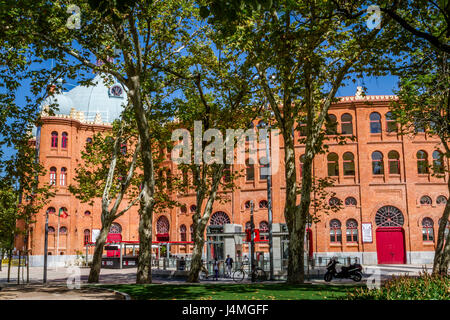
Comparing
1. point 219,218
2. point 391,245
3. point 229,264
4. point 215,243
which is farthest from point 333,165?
point 229,264

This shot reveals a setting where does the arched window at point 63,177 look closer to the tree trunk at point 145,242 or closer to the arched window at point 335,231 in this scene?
the arched window at point 335,231

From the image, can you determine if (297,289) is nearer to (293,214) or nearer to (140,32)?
(293,214)

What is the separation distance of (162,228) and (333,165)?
735 inches

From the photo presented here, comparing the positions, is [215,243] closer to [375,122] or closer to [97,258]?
[97,258]

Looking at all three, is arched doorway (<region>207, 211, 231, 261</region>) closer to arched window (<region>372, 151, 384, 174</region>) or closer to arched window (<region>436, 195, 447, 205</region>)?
arched window (<region>372, 151, 384, 174</region>)

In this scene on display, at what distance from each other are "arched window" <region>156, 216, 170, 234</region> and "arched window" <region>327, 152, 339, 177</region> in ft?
57.3

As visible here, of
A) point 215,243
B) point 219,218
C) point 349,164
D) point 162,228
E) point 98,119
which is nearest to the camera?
point 215,243

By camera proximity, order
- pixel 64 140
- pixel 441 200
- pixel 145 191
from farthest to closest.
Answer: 1. pixel 64 140
2. pixel 441 200
3. pixel 145 191

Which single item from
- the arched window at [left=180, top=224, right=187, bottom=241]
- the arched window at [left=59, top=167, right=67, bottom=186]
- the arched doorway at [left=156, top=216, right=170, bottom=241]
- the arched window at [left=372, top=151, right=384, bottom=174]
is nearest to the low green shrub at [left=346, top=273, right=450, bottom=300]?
the arched window at [left=372, top=151, right=384, bottom=174]

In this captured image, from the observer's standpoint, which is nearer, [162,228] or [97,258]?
[97,258]

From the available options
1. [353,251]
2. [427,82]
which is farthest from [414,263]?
[427,82]

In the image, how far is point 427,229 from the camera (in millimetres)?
38375

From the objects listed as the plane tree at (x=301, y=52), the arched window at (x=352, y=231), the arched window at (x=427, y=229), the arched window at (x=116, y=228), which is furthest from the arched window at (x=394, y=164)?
the arched window at (x=116, y=228)

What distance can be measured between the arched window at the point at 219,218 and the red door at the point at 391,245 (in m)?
13.8
